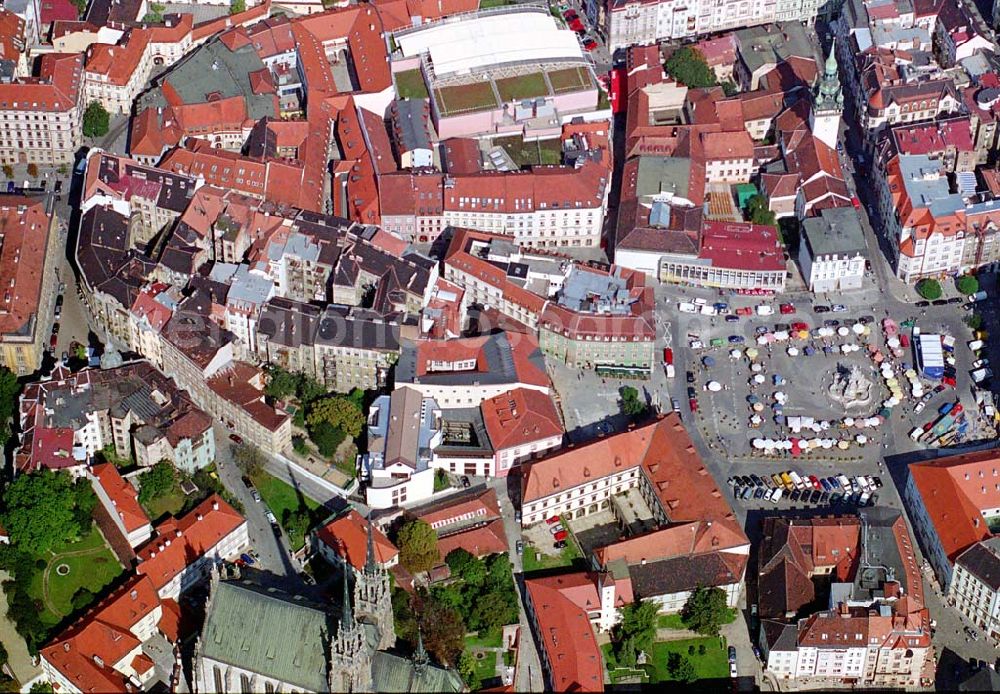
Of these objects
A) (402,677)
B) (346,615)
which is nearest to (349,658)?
(346,615)

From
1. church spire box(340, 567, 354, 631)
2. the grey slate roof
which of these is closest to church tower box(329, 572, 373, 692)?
church spire box(340, 567, 354, 631)

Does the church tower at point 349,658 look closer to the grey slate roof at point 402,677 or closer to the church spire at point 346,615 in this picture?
the church spire at point 346,615

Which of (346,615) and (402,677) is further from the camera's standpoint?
(402,677)

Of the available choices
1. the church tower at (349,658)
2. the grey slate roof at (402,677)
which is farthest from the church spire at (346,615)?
the grey slate roof at (402,677)

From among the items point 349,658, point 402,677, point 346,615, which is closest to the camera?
point 346,615

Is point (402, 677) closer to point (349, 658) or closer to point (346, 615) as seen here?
point (349, 658)

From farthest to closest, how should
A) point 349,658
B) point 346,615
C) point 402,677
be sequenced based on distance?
point 402,677 → point 349,658 → point 346,615

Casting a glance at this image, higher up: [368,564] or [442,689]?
[368,564]

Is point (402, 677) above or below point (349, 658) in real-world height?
below

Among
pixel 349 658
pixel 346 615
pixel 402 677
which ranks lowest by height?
pixel 402 677
